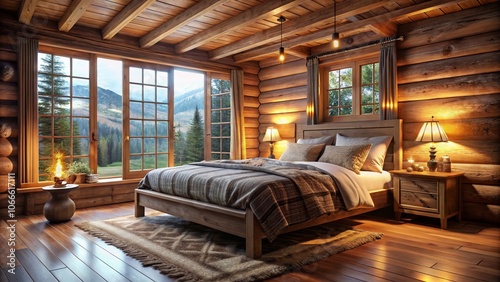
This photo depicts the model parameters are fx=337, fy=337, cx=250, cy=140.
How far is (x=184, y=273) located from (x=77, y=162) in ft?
10.7

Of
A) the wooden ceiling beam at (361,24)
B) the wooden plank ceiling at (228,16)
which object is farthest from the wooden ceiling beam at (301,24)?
the wooden ceiling beam at (361,24)

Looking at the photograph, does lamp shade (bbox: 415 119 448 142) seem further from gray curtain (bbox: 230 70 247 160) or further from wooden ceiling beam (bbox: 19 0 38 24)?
wooden ceiling beam (bbox: 19 0 38 24)

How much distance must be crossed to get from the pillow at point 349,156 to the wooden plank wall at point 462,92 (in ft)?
2.60

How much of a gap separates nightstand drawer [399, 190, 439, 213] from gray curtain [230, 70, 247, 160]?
3.06 m

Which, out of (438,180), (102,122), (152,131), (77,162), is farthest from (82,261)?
(102,122)

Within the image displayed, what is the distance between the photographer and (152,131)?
5.57 metres

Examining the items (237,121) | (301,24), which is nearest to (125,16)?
(301,24)

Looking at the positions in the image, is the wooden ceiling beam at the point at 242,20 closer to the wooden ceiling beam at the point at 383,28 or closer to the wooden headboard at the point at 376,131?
the wooden ceiling beam at the point at 383,28

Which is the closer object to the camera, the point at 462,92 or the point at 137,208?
the point at 462,92

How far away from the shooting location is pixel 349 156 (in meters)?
4.02

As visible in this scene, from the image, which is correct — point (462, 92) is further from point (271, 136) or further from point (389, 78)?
point (271, 136)

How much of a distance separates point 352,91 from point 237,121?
2.14 m

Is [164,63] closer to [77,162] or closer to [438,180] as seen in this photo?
[77,162]

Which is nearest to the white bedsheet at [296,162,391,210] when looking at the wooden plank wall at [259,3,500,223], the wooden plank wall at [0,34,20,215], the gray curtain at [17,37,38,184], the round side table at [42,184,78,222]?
the wooden plank wall at [259,3,500,223]
